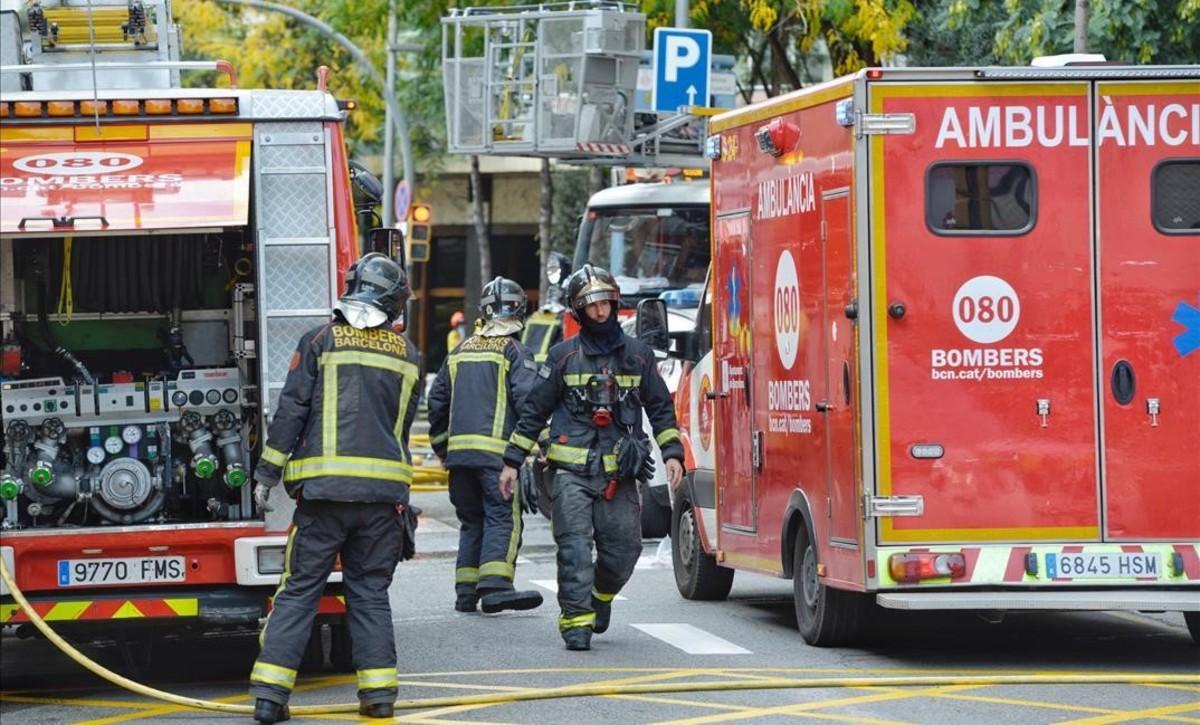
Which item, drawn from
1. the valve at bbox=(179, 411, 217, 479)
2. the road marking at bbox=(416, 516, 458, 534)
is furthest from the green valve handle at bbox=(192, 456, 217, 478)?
the road marking at bbox=(416, 516, 458, 534)

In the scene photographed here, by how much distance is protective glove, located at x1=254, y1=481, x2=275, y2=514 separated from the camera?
30.7 feet

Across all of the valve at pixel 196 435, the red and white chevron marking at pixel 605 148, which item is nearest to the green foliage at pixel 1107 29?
the red and white chevron marking at pixel 605 148

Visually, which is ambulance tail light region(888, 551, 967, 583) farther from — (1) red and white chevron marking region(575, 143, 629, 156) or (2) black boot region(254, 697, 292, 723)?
(1) red and white chevron marking region(575, 143, 629, 156)

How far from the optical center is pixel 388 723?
358 inches

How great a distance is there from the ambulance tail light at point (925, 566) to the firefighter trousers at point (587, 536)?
151 cm

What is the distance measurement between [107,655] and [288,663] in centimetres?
315

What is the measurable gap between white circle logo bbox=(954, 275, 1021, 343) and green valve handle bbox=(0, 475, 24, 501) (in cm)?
410

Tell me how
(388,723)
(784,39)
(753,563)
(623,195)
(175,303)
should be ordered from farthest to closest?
1. (784,39)
2. (623,195)
3. (753,563)
4. (175,303)
5. (388,723)

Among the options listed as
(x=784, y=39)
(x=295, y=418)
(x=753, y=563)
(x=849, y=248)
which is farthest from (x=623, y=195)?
(x=295, y=418)

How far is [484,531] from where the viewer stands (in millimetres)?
13109

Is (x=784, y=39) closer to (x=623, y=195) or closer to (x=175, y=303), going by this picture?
(x=623, y=195)

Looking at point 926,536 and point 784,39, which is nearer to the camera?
point 926,536

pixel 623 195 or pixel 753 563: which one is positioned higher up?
pixel 623 195

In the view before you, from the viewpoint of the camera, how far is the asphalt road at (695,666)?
365 inches
